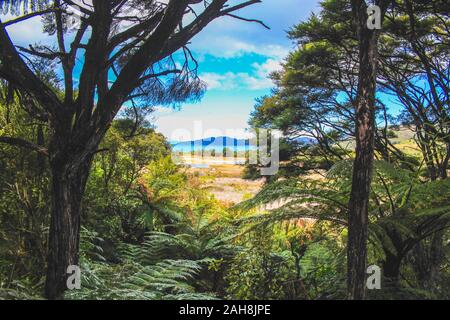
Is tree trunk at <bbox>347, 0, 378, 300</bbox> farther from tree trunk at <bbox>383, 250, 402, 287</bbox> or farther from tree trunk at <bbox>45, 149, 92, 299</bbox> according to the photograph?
tree trunk at <bbox>45, 149, 92, 299</bbox>

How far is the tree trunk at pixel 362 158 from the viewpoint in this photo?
1.94 m

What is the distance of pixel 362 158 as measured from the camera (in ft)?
6.38

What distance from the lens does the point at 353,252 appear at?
1983 millimetres

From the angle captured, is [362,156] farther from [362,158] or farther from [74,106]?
[74,106]

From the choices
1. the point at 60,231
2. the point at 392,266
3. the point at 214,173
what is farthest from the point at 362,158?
the point at 214,173

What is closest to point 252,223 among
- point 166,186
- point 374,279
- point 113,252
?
point 374,279

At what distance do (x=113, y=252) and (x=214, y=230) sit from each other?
120 centimetres

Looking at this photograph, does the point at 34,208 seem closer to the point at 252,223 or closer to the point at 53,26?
the point at 53,26

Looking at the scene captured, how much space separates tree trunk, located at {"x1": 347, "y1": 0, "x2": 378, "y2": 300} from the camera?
6.37 feet

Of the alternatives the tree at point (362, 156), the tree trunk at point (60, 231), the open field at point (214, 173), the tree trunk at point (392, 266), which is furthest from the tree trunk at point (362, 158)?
the open field at point (214, 173)

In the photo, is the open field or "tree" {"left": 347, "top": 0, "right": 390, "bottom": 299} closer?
"tree" {"left": 347, "top": 0, "right": 390, "bottom": 299}

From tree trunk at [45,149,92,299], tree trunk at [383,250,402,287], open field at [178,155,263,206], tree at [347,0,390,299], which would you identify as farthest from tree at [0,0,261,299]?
open field at [178,155,263,206]

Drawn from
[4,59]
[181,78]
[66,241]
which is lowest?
[66,241]

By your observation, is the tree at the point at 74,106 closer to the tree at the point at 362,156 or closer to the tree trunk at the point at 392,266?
the tree at the point at 362,156
